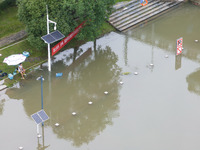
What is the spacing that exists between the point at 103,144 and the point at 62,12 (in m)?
10.3

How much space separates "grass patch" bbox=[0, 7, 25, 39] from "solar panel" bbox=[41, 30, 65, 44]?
5.30m

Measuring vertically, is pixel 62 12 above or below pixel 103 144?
above

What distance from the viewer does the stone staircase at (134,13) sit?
32.2m

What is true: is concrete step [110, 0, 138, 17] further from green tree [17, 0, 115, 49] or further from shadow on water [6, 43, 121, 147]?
green tree [17, 0, 115, 49]

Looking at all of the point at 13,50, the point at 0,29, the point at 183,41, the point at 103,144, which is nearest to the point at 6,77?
the point at 13,50

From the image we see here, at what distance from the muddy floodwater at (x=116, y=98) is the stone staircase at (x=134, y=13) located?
1221mm

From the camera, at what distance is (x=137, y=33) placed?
31359 millimetres

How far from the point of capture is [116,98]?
78.2ft

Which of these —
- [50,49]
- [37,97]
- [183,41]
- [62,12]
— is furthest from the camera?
[183,41]

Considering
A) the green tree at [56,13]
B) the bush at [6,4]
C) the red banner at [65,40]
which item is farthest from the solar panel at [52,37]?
the bush at [6,4]

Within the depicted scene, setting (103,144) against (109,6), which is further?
(109,6)

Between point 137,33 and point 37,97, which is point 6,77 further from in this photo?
point 137,33

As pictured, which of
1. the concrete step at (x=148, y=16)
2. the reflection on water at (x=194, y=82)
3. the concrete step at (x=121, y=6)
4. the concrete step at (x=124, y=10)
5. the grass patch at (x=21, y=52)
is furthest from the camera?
the concrete step at (x=121, y=6)

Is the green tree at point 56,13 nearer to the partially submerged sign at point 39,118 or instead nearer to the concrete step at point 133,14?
the concrete step at point 133,14
